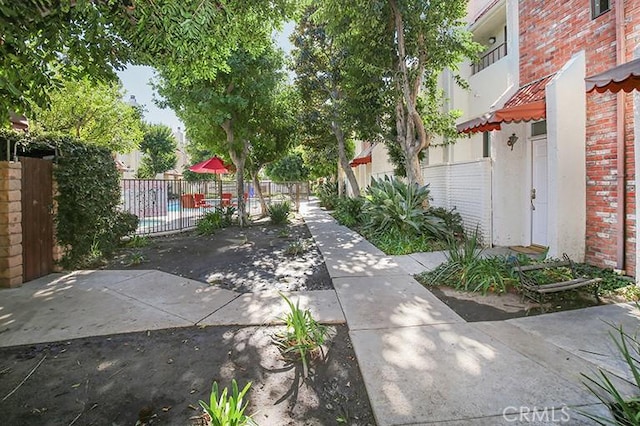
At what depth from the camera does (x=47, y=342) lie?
3.50 meters

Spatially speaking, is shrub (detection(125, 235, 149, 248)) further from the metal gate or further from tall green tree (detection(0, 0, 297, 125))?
tall green tree (detection(0, 0, 297, 125))

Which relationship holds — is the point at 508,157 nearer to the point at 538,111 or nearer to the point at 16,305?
the point at 538,111

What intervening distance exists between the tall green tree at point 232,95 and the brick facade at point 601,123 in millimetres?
7174

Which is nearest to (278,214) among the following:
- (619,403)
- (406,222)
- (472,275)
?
(406,222)

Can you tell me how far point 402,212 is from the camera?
8453mm

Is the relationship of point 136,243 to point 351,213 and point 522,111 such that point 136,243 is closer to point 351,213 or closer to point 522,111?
point 351,213

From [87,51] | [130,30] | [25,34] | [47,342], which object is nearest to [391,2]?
[130,30]

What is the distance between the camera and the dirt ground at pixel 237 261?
5633mm

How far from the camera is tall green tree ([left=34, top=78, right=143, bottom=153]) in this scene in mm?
11109

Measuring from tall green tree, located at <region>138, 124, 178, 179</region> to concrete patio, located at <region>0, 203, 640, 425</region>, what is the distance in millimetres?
30600

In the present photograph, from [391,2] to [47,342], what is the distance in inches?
361

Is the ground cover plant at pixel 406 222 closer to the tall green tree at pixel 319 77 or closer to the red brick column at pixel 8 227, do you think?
the tall green tree at pixel 319 77

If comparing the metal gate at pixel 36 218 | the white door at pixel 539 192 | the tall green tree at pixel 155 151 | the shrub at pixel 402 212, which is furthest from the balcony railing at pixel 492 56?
the tall green tree at pixel 155 151

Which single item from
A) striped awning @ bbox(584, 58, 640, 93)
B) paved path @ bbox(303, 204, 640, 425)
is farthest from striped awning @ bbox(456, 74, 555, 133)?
paved path @ bbox(303, 204, 640, 425)
